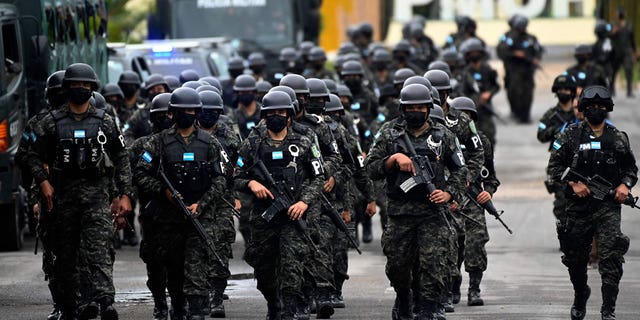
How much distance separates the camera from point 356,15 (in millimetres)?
52156

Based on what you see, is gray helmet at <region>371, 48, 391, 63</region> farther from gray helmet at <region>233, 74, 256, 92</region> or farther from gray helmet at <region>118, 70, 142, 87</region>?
gray helmet at <region>233, 74, 256, 92</region>

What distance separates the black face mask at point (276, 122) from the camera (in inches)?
512

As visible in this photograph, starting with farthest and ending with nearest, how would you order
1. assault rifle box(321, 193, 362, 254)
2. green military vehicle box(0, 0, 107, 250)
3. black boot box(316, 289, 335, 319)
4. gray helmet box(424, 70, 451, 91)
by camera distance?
1. green military vehicle box(0, 0, 107, 250)
2. gray helmet box(424, 70, 451, 91)
3. assault rifle box(321, 193, 362, 254)
4. black boot box(316, 289, 335, 319)

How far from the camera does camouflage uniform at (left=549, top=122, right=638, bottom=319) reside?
1307 centimetres

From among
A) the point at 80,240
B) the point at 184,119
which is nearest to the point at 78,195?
the point at 80,240

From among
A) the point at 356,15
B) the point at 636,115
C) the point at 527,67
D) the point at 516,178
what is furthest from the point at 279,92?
the point at 356,15

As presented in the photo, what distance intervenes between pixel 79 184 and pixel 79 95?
67 cm

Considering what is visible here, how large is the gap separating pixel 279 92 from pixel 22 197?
6511 mm

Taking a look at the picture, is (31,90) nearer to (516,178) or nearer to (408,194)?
(408,194)

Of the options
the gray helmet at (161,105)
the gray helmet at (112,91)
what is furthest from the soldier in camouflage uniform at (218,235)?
the gray helmet at (112,91)

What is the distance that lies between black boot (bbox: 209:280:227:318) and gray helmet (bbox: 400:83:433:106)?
228 cm

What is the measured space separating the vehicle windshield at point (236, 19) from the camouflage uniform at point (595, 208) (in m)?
18.7

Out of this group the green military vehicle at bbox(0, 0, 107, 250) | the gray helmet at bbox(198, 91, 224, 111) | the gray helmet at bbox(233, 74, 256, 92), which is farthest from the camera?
the gray helmet at bbox(233, 74, 256, 92)

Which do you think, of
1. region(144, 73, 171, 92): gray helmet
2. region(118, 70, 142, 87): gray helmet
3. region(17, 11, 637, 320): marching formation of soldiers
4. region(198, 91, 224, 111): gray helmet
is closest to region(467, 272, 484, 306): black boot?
region(17, 11, 637, 320): marching formation of soldiers
